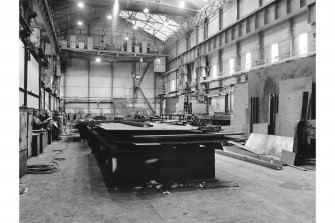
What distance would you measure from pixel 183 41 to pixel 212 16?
5010 mm

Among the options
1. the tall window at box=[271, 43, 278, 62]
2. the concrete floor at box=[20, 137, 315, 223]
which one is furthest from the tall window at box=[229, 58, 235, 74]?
the concrete floor at box=[20, 137, 315, 223]

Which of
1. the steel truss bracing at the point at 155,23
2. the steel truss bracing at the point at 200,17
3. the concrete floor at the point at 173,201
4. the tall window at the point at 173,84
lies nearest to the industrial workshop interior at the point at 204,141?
the concrete floor at the point at 173,201

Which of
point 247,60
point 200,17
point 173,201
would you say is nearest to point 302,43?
point 247,60

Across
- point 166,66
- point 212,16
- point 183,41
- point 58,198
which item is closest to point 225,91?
point 212,16

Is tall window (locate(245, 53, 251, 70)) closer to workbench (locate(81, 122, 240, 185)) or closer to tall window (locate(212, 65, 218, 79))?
tall window (locate(212, 65, 218, 79))

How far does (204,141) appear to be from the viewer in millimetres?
3920

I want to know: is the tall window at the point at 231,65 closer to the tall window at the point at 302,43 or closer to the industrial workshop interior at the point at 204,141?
the industrial workshop interior at the point at 204,141

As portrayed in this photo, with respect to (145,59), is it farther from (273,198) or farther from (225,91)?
(273,198)

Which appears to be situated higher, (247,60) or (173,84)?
(247,60)

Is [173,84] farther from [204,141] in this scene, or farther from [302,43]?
[204,141]

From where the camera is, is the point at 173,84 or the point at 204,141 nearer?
the point at 204,141

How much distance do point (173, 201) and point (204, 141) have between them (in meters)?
1.05
